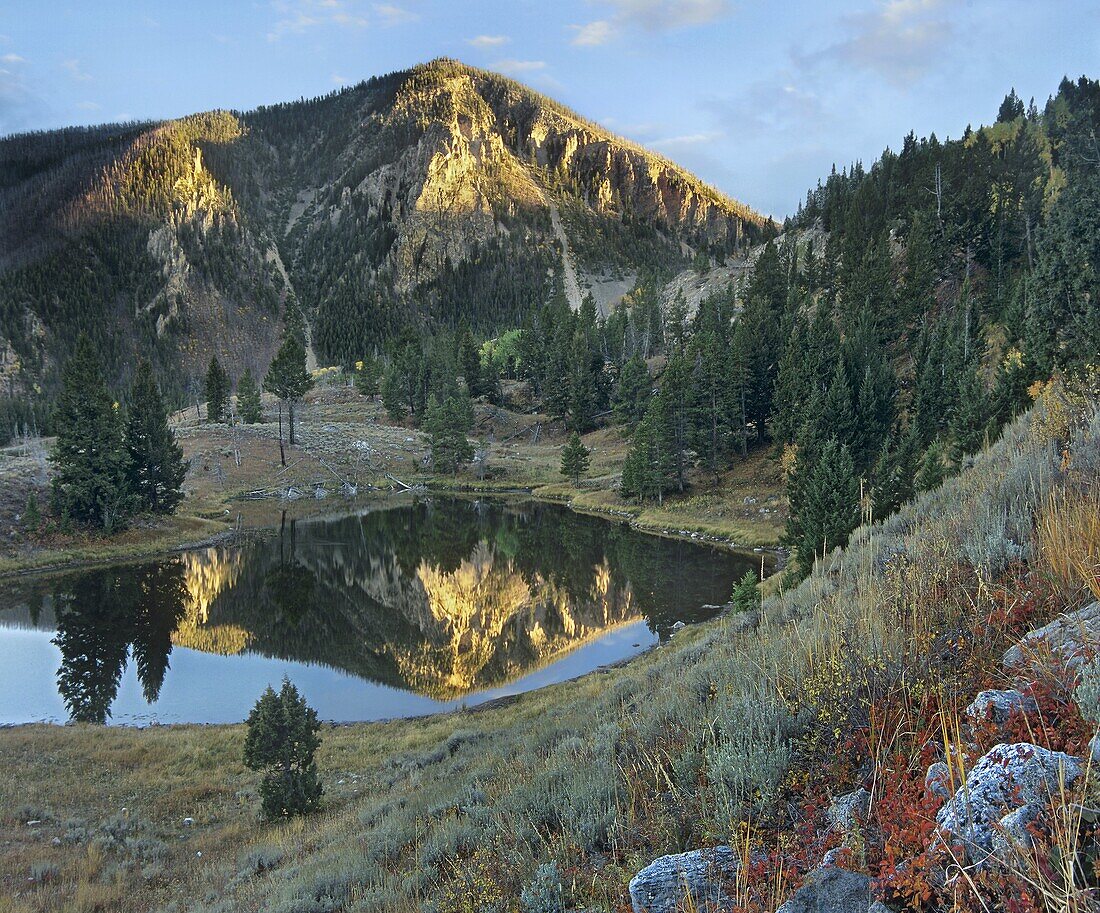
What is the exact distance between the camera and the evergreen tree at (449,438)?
7819 cm

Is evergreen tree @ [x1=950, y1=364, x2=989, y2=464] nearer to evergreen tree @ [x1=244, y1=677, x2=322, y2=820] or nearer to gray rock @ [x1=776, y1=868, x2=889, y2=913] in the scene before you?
evergreen tree @ [x1=244, y1=677, x2=322, y2=820]

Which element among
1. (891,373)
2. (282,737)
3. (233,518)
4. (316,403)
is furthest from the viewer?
(316,403)

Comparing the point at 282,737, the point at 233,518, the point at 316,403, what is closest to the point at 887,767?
the point at 282,737

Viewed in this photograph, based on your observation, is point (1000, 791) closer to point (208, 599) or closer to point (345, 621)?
point (345, 621)

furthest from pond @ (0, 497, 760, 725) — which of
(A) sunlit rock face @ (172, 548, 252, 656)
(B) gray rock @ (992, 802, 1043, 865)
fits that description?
(B) gray rock @ (992, 802, 1043, 865)

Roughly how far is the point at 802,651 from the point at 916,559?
1699 millimetres

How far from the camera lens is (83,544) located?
146 feet

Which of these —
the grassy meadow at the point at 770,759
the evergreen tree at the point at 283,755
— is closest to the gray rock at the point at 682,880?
the grassy meadow at the point at 770,759

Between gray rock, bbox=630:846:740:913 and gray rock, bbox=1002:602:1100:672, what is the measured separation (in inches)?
81.3

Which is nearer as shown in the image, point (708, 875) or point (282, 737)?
point (708, 875)

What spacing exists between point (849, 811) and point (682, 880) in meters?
0.99

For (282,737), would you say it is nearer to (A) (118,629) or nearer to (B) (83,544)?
(A) (118,629)

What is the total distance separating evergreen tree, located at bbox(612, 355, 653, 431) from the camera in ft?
259

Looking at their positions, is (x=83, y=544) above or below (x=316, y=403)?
below
